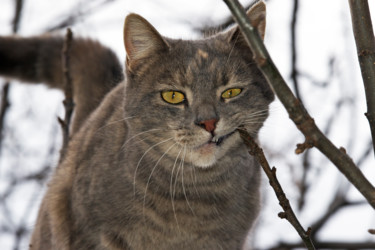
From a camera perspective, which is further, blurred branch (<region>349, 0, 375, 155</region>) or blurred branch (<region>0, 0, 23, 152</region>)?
blurred branch (<region>0, 0, 23, 152</region>)

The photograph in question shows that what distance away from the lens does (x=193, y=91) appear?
10.0 ft

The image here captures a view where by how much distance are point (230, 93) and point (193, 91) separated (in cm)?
23

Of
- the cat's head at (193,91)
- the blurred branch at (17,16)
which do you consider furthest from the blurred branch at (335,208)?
the blurred branch at (17,16)

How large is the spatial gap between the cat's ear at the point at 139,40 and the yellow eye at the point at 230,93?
1.74ft

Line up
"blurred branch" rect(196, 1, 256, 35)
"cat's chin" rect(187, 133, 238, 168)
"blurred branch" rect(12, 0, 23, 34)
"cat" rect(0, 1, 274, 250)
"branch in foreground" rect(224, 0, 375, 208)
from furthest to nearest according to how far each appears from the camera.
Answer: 1. "blurred branch" rect(12, 0, 23, 34)
2. "blurred branch" rect(196, 1, 256, 35)
3. "cat" rect(0, 1, 274, 250)
4. "cat's chin" rect(187, 133, 238, 168)
5. "branch in foreground" rect(224, 0, 375, 208)

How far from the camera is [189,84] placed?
10.2ft

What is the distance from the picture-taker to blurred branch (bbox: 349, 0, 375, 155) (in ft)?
6.67

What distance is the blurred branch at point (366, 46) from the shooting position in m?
2.03

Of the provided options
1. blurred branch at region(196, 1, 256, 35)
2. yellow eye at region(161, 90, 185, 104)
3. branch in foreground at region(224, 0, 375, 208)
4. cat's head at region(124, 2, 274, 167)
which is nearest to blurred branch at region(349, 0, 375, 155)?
branch in foreground at region(224, 0, 375, 208)

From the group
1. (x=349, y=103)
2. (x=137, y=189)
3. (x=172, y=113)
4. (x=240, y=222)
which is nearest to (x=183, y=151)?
(x=172, y=113)

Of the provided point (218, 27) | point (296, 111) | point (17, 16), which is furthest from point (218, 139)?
point (17, 16)

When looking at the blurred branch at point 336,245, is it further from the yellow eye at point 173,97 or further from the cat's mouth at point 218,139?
the yellow eye at point 173,97

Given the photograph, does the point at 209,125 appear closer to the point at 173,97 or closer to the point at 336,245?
the point at 173,97

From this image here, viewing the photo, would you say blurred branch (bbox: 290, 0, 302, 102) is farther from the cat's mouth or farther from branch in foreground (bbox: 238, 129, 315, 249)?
branch in foreground (bbox: 238, 129, 315, 249)
